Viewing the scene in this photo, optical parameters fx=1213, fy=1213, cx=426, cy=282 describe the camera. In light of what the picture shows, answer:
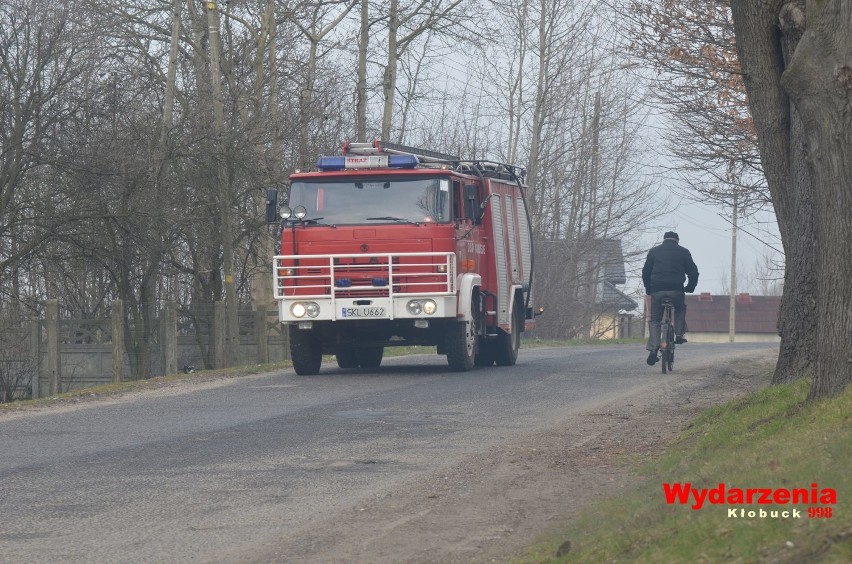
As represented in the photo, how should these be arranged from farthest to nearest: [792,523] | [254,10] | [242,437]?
1. [254,10]
2. [242,437]
3. [792,523]

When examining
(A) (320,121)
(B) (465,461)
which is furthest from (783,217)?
(A) (320,121)

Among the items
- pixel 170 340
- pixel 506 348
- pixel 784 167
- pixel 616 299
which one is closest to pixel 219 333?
pixel 170 340

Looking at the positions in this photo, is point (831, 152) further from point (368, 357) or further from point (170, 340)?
point (170, 340)

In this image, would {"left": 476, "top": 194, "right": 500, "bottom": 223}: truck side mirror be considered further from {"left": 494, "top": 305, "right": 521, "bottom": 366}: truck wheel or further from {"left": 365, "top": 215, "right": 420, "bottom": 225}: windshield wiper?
{"left": 494, "top": 305, "right": 521, "bottom": 366}: truck wheel

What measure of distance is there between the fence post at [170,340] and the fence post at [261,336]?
91.6 inches

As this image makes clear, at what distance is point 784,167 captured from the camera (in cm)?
1078

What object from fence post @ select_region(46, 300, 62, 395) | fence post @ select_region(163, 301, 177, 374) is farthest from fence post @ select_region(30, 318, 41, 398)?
fence post @ select_region(163, 301, 177, 374)

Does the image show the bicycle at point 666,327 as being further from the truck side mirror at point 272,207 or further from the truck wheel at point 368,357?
the truck side mirror at point 272,207

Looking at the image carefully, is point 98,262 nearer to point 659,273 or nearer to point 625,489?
point 659,273

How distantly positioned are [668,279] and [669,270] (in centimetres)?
13

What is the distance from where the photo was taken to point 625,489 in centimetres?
752

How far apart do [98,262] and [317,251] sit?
9.25m

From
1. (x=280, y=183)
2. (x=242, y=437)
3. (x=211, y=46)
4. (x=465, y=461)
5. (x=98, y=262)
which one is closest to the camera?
(x=465, y=461)

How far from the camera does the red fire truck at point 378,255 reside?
16578 millimetres
